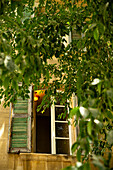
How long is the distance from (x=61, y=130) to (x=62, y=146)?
44 cm

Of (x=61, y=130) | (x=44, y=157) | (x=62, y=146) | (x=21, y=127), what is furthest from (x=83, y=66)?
(x=61, y=130)

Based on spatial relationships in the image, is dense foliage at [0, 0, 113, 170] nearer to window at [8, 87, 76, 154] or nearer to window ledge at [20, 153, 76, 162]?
window ledge at [20, 153, 76, 162]

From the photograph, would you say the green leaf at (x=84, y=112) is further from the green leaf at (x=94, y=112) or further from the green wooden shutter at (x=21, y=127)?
the green wooden shutter at (x=21, y=127)

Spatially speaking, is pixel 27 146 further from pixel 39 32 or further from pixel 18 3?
pixel 18 3

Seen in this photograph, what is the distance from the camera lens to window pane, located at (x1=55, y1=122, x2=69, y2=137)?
6969 millimetres

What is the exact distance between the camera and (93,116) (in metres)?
2.24

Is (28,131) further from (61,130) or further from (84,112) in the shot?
(84,112)

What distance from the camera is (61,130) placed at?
7.00 m

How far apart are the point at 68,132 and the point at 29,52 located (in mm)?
4442

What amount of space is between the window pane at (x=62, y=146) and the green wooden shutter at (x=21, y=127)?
2.78 feet

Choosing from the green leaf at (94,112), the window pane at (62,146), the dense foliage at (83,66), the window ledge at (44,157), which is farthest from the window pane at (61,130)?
the green leaf at (94,112)

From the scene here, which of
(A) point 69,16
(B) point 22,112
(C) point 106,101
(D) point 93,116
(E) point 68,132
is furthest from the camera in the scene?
(E) point 68,132

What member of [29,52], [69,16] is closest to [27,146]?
[69,16]

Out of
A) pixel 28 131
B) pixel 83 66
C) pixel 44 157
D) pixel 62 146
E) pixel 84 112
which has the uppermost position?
pixel 83 66
